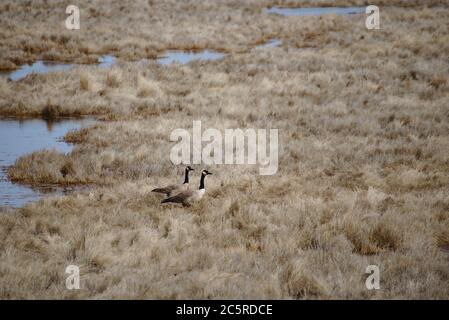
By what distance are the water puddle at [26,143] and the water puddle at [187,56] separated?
9859mm

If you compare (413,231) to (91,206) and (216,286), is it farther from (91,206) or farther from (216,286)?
(91,206)

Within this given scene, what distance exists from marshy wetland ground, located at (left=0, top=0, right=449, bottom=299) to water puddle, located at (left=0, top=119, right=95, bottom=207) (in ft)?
1.41

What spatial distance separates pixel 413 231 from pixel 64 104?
11052 mm

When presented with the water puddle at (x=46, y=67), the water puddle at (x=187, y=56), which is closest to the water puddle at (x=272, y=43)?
the water puddle at (x=187, y=56)

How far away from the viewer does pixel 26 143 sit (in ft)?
40.4

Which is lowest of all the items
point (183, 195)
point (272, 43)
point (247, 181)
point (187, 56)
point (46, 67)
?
point (247, 181)

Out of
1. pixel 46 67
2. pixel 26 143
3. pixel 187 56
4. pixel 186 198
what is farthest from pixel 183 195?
pixel 187 56

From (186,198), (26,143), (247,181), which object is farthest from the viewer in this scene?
(26,143)

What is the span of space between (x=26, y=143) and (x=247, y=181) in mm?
5665

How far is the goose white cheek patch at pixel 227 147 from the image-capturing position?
11.2m

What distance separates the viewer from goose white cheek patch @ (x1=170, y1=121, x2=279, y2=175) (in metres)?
11.2

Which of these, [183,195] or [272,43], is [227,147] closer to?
[183,195]

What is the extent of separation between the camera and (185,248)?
22.3ft
